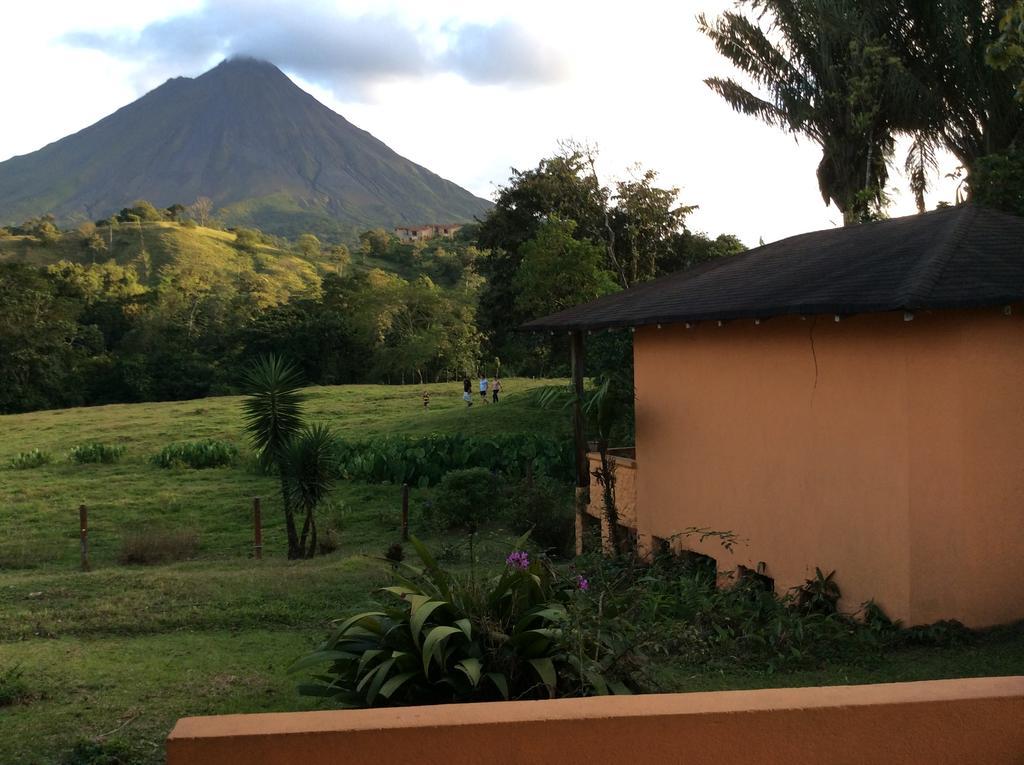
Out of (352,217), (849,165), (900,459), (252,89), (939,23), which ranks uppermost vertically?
(252,89)

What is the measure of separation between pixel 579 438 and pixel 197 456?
15.2 meters

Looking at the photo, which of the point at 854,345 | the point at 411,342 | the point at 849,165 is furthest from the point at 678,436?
the point at 411,342

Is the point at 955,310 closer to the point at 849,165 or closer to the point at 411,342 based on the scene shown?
the point at 849,165

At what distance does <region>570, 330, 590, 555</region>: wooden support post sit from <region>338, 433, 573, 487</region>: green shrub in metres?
7.35

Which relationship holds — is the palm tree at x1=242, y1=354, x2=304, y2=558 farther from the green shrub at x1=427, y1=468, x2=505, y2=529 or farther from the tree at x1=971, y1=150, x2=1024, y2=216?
the tree at x1=971, y1=150, x2=1024, y2=216

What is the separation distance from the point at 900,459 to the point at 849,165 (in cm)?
1887

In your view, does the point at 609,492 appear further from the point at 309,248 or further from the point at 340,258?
the point at 309,248

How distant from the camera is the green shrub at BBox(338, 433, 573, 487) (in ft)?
67.9

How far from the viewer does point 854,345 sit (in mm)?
7637

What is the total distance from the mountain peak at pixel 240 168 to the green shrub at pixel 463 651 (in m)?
147

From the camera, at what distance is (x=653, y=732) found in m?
3.04

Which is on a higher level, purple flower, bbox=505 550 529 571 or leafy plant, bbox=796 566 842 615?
purple flower, bbox=505 550 529 571

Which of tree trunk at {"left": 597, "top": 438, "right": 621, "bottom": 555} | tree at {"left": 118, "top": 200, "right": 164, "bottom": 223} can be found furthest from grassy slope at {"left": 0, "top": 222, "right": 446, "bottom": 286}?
tree trunk at {"left": 597, "top": 438, "right": 621, "bottom": 555}

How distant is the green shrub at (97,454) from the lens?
25.2 m
